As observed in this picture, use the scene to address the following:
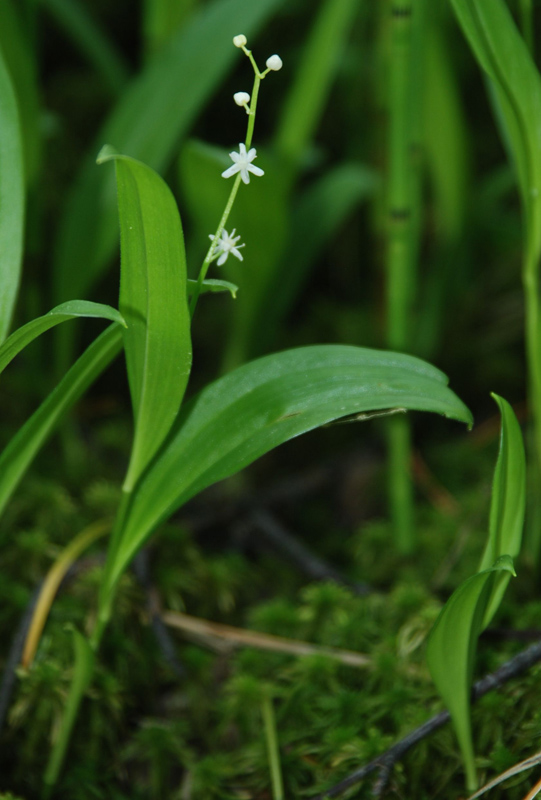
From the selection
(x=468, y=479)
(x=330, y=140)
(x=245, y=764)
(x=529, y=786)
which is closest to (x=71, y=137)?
(x=330, y=140)

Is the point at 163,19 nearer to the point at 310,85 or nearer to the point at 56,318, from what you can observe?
the point at 310,85

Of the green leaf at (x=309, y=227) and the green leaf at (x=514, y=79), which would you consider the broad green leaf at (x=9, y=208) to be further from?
the green leaf at (x=309, y=227)

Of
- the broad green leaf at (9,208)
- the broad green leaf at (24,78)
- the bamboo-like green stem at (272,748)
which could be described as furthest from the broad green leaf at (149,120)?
the bamboo-like green stem at (272,748)

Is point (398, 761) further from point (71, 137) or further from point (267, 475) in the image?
point (71, 137)

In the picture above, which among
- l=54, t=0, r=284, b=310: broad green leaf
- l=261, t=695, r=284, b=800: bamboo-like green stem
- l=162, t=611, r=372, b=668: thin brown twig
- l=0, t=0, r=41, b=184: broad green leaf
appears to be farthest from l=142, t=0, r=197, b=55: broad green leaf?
l=261, t=695, r=284, b=800: bamboo-like green stem

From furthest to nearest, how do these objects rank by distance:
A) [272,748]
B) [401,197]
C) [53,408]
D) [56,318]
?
[401,197], [272,748], [53,408], [56,318]

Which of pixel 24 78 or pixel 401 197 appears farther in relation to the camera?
pixel 24 78

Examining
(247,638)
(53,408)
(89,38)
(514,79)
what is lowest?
(247,638)

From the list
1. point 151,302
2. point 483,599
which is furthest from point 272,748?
point 151,302
